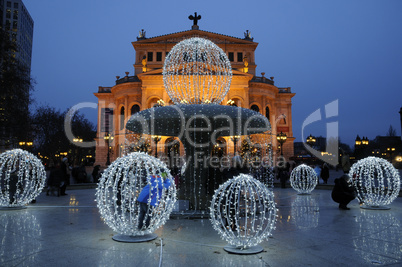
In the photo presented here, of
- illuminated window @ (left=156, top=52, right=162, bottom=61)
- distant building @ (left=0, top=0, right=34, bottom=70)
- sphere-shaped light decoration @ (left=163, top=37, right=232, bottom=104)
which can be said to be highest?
distant building @ (left=0, top=0, right=34, bottom=70)

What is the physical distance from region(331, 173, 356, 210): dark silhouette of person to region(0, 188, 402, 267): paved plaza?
126 cm

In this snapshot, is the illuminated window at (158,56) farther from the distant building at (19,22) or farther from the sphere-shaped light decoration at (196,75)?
the distant building at (19,22)

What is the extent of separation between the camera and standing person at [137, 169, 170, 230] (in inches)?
227

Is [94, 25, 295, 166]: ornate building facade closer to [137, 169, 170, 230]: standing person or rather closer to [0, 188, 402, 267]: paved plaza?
[0, 188, 402, 267]: paved plaza

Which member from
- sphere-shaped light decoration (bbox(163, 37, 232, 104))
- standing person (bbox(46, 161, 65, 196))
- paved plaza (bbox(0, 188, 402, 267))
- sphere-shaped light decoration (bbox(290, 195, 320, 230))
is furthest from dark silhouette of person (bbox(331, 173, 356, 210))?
standing person (bbox(46, 161, 65, 196))

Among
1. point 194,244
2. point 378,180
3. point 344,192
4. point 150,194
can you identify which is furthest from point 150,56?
point 194,244

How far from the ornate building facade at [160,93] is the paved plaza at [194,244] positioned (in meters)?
30.3

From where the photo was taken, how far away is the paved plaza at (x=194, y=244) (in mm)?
4602

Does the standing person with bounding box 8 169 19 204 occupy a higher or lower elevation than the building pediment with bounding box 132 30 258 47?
lower

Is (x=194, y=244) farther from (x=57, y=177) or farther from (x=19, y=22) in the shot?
(x=19, y=22)

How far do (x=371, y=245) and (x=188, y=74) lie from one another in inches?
264

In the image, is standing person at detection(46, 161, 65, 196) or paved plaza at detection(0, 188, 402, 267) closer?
paved plaza at detection(0, 188, 402, 267)

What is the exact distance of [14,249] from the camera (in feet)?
16.9

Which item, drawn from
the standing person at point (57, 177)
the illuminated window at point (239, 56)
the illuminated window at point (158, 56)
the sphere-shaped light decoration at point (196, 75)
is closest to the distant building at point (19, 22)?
the illuminated window at point (158, 56)
